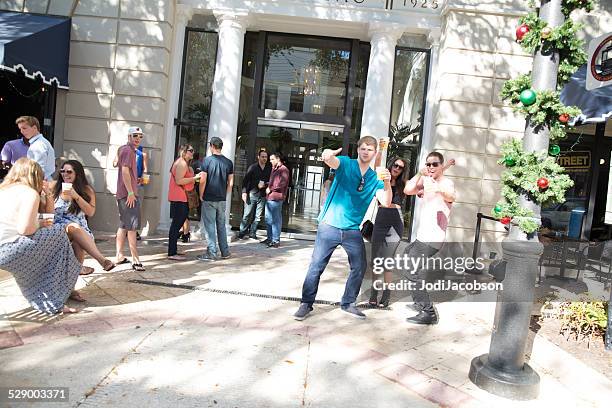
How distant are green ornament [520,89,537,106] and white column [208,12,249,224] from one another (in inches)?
Result: 244

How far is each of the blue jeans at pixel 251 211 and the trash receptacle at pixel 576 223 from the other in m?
5.98

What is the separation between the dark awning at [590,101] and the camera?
6129mm

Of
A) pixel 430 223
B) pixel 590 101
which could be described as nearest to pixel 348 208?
pixel 430 223

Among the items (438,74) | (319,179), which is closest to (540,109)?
(438,74)

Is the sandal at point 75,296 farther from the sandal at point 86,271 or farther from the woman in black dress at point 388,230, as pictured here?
the woman in black dress at point 388,230

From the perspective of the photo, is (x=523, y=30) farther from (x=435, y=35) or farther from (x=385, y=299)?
(x=435, y=35)

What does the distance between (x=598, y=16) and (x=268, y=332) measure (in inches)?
327

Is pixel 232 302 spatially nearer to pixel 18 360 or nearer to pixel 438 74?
pixel 18 360

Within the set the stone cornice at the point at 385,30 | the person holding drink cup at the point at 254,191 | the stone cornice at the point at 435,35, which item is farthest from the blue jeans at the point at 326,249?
the stone cornice at the point at 435,35

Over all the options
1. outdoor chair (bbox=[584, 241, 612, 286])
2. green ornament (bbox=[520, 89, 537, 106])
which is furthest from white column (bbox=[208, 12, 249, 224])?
outdoor chair (bbox=[584, 241, 612, 286])

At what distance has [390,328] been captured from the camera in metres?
4.52

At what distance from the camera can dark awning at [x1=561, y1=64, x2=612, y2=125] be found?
6129mm

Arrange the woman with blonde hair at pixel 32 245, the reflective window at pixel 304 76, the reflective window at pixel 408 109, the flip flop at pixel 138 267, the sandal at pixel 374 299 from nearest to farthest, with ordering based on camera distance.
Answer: the woman with blonde hair at pixel 32 245, the sandal at pixel 374 299, the flip flop at pixel 138 267, the reflective window at pixel 408 109, the reflective window at pixel 304 76

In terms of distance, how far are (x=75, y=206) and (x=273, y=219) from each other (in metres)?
4.04
